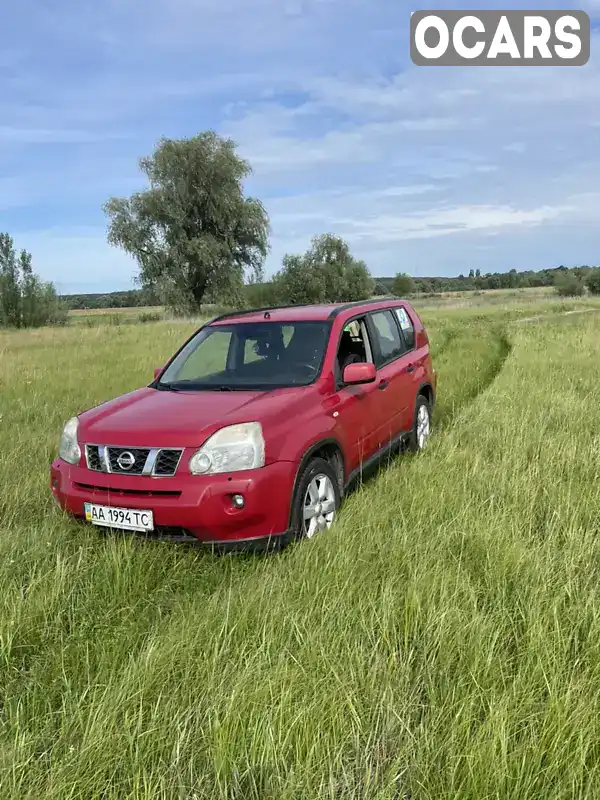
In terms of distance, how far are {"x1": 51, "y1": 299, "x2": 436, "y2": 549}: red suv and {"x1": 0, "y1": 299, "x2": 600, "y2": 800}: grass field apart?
257 mm

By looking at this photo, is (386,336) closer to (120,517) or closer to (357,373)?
(357,373)

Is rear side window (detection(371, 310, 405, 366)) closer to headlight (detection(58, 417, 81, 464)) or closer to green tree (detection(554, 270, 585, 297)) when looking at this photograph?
headlight (detection(58, 417, 81, 464))

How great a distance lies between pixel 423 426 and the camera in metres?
6.88

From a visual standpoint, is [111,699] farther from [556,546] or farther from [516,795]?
[556,546]

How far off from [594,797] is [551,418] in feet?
19.0

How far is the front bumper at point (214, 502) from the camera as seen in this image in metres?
3.66

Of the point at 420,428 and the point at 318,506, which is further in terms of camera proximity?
the point at 420,428

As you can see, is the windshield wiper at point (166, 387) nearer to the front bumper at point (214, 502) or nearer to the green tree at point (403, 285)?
the front bumper at point (214, 502)

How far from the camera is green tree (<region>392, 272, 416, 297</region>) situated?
4521 inches

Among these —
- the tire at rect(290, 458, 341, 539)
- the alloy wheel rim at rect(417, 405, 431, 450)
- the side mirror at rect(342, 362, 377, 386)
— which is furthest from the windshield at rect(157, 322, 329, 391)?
the alloy wheel rim at rect(417, 405, 431, 450)

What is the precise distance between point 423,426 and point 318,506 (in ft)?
9.88

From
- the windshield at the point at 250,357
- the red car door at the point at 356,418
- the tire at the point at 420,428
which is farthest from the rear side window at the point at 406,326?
the windshield at the point at 250,357

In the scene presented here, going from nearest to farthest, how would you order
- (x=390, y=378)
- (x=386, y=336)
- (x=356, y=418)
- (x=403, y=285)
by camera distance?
(x=356, y=418)
(x=390, y=378)
(x=386, y=336)
(x=403, y=285)

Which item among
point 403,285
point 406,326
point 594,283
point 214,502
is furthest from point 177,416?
point 403,285
